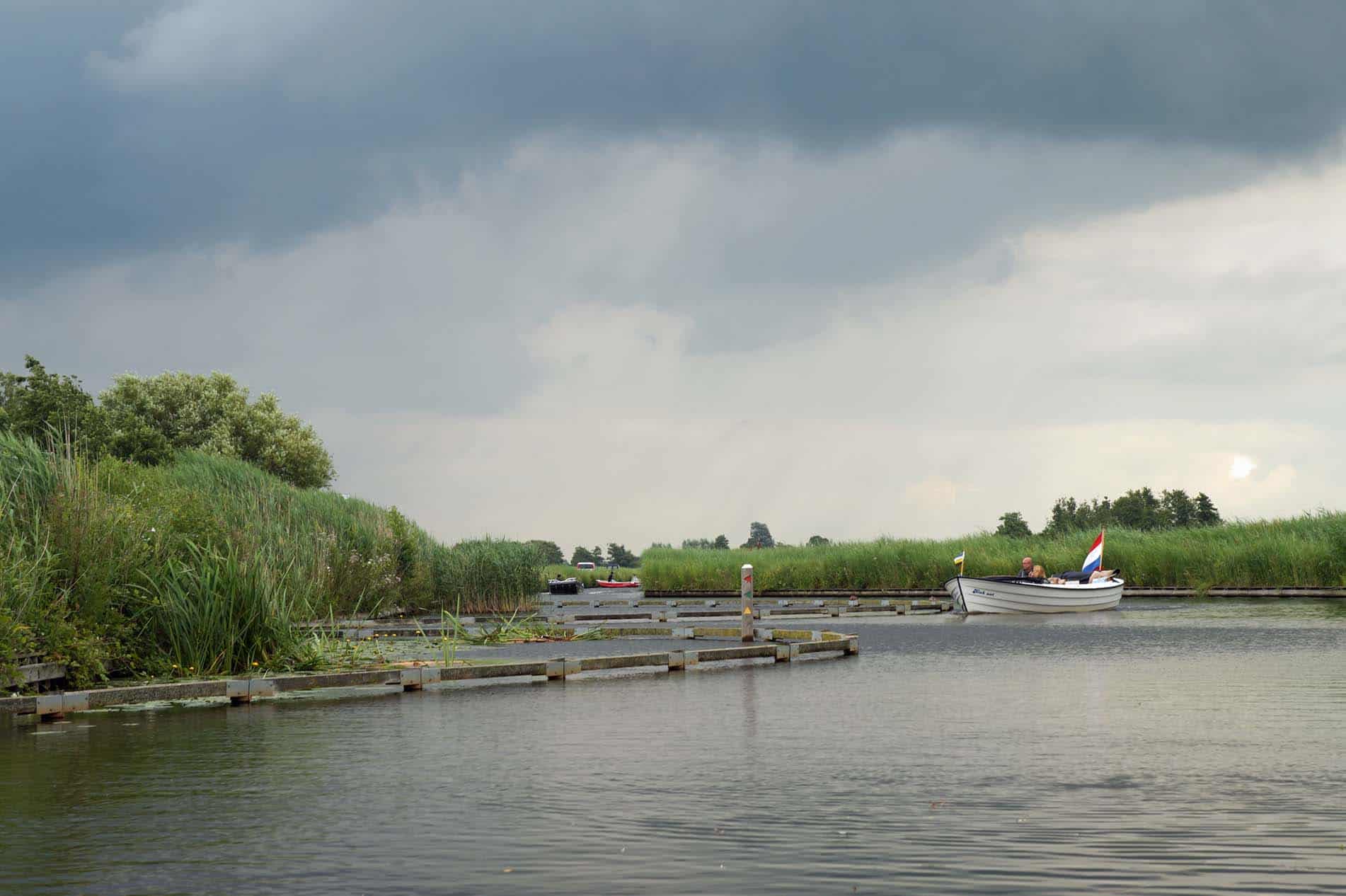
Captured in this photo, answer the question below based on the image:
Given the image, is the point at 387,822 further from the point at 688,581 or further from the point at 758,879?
the point at 688,581

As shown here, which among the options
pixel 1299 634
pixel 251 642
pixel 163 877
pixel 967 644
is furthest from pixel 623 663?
pixel 1299 634

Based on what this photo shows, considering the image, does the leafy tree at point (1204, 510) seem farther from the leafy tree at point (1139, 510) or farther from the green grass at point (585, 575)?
the green grass at point (585, 575)

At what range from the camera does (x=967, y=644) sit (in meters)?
25.9

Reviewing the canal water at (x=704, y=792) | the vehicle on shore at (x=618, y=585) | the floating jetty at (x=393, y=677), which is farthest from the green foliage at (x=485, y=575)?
the vehicle on shore at (x=618, y=585)

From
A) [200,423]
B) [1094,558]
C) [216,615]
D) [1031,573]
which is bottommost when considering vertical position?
[1031,573]

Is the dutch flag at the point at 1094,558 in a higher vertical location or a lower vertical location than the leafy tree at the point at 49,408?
lower

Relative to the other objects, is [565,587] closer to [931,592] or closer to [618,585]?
[618,585]

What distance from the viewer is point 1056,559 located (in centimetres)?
5284

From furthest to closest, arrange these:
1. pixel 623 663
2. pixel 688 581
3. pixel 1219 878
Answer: pixel 688 581 < pixel 623 663 < pixel 1219 878

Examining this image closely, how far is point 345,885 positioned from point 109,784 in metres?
4.37

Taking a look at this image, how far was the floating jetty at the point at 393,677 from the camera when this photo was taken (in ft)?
48.6

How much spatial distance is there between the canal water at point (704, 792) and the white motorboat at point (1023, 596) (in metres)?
21.3

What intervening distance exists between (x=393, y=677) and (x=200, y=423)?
56645 mm

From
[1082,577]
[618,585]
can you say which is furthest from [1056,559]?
[618,585]
